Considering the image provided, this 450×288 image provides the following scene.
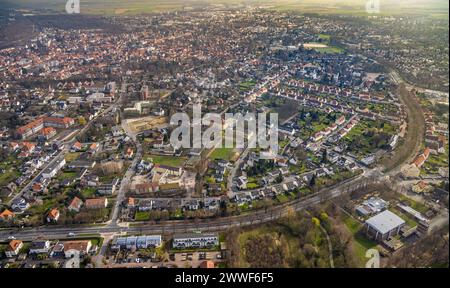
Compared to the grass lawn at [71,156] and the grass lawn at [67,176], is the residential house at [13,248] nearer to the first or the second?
the grass lawn at [67,176]

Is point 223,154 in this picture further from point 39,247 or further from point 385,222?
point 39,247

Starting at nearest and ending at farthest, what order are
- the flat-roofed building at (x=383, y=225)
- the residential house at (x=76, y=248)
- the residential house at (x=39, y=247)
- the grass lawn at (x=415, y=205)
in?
the residential house at (x=76, y=248) < the residential house at (x=39, y=247) < the flat-roofed building at (x=383, y=225) < the grass lawn at (x=415, y=205)

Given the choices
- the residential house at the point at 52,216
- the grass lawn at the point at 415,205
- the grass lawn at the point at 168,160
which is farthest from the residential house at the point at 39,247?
the grass lawn at the point at 415,205

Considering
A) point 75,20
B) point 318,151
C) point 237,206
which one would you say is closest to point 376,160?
point 318,151

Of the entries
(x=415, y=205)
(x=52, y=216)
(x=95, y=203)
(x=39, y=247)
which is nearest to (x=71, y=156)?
(x=95, y=203)

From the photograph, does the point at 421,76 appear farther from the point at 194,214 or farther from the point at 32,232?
the point at 32,232

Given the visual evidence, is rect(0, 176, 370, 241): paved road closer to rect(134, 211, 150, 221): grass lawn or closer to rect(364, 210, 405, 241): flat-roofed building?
rect(134, 211, 150, 221): grass lawn
